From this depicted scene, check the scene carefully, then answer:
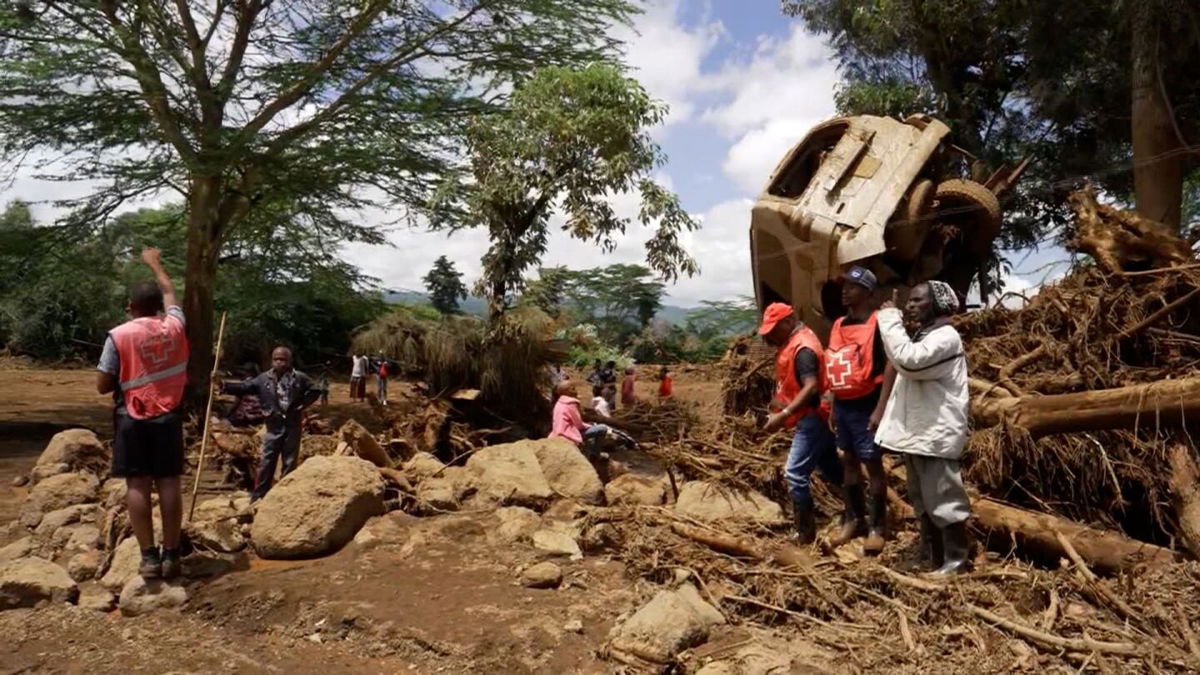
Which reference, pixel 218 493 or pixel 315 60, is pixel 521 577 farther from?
pixel 315 60

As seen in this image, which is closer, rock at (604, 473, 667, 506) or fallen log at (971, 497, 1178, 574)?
fallen log at (971, 497, 1178, 574)

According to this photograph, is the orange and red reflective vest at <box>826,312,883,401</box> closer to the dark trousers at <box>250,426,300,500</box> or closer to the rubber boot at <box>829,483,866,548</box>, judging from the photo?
the rubber boot at <box>829,483,866,548</box>

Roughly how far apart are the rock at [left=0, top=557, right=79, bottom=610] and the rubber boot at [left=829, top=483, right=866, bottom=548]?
414 centimetres

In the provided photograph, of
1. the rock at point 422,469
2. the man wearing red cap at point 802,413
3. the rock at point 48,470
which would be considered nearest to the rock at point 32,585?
the rock at point 422,469

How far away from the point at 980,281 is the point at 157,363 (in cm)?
659

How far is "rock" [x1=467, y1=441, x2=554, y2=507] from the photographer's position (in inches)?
241

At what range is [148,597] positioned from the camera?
182 inches

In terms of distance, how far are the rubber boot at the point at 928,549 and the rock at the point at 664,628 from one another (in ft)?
3.85

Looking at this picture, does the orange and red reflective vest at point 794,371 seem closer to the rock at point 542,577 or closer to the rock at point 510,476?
the rock at point 542,577

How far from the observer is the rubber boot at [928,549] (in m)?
4.48

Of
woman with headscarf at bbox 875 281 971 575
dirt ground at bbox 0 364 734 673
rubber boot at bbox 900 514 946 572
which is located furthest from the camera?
rubber boot at bbox 900 514 946 572

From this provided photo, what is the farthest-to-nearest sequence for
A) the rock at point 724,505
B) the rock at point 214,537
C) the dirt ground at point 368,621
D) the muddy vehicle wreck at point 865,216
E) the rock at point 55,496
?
the muddy vehicle wreck at point 865,216 → the rock at point 55,496 → the rock at point 724,505 → the rock at point 214,537 → the dirt ground at point 368,621

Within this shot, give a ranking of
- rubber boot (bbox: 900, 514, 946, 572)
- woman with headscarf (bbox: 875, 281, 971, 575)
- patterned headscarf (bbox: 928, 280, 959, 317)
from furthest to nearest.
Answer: rubber boot (bbox: 900, 514, 946, 572) → patterned headscarf (bbox: 928, 280, 959, 317) → woman with headscarf (bbox: 875, 281, 971, 575)

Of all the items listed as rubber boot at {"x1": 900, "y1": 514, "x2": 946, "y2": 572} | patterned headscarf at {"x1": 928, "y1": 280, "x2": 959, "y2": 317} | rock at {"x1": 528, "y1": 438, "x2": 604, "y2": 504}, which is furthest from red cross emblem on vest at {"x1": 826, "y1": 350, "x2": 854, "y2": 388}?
rock at {"x1": 528, "y1": 438, "x2": 604, "y2": 504}
